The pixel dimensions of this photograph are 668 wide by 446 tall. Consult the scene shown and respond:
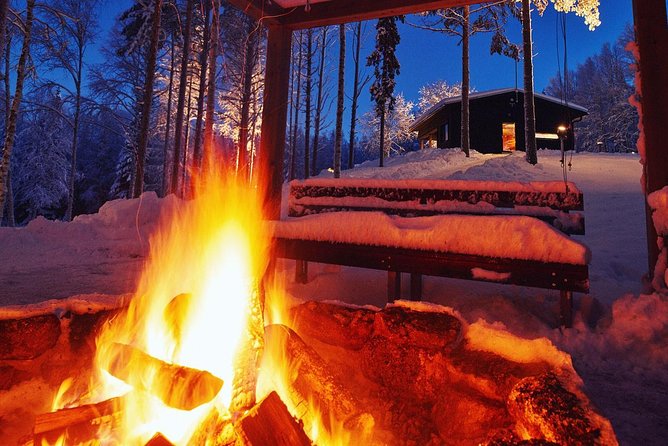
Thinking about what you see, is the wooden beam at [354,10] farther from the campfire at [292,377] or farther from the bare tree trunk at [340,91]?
the bare tree trunk at [340,91]

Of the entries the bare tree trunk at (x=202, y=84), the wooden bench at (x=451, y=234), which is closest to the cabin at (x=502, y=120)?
the bare tree trunk at (x=202, y=84)

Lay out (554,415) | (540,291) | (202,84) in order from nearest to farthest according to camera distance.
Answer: (554,415) < (540,291) < (202,84)

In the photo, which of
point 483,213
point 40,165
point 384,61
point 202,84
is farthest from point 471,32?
point 40,165

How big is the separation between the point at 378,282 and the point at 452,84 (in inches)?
1839

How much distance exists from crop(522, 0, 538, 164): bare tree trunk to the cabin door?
10.6 m

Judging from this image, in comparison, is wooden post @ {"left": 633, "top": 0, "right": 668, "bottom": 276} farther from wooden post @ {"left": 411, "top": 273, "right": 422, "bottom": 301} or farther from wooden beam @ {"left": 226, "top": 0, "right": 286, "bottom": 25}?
wooden beam @ {"left": 226, "top": 0, "right": 286, "bottom": 25}

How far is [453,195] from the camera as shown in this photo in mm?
4391

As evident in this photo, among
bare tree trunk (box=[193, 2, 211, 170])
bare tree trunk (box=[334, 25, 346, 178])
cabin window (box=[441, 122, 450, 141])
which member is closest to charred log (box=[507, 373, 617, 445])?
bare tree trunk (box=[334, 25, 346, 178])

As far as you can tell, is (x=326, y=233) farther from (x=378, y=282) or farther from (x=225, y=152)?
(x=225, y=152)

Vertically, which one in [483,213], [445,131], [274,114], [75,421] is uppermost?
[445,131]

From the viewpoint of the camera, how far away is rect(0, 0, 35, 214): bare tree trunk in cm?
1115

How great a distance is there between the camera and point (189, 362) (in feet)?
6.76

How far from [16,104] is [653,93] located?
53.0 ft

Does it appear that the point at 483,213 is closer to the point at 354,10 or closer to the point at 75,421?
the point at 354,10
